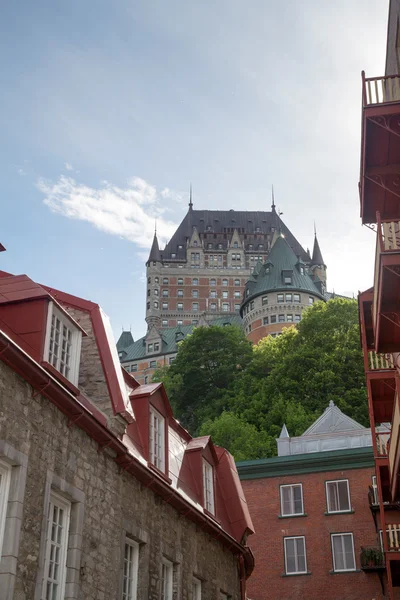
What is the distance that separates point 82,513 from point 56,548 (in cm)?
77

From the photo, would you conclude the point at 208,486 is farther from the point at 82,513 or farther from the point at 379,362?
the point at 82,513

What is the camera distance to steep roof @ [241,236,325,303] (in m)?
107

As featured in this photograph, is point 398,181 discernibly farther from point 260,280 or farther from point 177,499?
point 260,280

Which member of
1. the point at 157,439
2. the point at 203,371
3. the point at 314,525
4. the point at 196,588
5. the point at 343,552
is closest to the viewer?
the point at 157,439

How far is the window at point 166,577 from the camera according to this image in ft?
52.2

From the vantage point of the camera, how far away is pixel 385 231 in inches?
522

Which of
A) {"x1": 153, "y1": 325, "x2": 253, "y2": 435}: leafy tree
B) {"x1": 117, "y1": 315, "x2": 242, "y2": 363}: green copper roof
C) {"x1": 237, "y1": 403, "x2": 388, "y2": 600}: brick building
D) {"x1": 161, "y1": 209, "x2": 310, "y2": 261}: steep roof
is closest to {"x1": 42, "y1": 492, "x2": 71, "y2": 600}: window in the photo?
{"x1": 237, "y1": 403, "x2": 388, "y2": 600}: brick building

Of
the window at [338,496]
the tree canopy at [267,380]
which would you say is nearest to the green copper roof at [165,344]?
the tree canopy at [267,380]

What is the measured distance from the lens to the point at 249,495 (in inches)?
1332

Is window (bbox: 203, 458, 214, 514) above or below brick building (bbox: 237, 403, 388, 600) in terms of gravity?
below

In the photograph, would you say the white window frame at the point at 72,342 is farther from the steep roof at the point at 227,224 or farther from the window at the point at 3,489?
the steep roof at the point at 227,224

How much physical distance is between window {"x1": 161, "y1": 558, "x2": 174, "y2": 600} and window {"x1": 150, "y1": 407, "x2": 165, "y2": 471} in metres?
1.88

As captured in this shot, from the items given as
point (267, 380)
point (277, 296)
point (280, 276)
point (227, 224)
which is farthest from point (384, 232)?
point (227, 224)

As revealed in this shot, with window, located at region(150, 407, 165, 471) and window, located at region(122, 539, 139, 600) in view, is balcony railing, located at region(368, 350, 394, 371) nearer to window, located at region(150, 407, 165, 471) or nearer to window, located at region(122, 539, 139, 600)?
window, located at region(150, 407, 165, 471)
